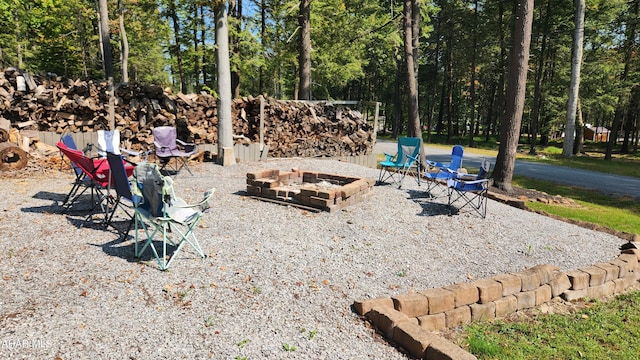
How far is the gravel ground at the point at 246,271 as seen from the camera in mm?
2383

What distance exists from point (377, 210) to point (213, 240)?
2.59 m

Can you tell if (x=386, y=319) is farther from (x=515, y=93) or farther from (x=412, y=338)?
(x=515, y=93)

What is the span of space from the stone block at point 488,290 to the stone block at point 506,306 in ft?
0.17

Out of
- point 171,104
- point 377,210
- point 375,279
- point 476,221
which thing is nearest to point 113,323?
point 375,279

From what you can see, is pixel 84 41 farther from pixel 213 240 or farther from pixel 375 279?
pixel 375 279

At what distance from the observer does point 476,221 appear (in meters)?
5.48

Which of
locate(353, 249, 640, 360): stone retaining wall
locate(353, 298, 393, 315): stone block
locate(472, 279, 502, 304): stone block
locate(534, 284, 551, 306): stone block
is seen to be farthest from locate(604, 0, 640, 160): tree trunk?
locate(353, 298, 393, 315): stone block

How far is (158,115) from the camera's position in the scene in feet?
29.0

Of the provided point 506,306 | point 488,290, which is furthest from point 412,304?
point 506,306

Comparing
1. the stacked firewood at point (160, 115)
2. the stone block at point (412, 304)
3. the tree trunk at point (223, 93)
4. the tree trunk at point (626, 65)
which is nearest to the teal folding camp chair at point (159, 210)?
the stone block at point (412, 304)

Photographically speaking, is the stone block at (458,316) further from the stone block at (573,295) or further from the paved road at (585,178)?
the paved road at (585,178)

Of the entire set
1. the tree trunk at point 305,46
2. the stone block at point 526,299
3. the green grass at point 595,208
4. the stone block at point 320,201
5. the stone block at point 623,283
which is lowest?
the stone block at point 623,283

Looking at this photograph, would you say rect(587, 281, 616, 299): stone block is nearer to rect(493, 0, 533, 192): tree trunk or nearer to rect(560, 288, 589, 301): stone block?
rect(560, 288, 589, 301): stone block

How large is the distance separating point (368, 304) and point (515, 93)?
22.3ft
